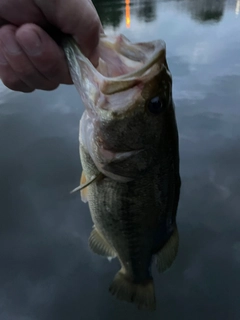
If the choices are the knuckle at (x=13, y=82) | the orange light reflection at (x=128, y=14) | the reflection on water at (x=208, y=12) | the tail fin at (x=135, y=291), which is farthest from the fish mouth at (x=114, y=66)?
the reflection on water at (x=208, y=12)

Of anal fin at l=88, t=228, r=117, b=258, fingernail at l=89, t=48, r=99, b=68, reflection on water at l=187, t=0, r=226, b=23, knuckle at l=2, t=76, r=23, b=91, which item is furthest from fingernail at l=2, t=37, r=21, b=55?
reflection on water at l=187, t=0, r=226, b=23

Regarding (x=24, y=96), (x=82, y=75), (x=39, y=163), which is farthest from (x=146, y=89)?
(x=24, y=96)

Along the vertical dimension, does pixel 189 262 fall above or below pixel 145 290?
below

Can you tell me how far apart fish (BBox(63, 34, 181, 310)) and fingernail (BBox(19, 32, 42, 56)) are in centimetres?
12

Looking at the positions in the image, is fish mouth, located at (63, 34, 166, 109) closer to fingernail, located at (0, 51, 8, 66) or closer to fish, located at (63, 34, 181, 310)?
fish, located at (63, 34, 181, 310)

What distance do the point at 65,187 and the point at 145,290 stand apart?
11.0 feet

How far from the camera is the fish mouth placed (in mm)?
1299

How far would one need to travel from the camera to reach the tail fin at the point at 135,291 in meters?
2.06

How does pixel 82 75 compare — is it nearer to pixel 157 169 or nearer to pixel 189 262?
pixel 157 169

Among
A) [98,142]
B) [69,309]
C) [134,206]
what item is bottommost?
[69,309]

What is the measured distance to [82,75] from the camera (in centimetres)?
135

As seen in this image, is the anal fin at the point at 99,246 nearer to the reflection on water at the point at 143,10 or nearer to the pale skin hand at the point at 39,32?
the pale skin hand at the point at 39,32

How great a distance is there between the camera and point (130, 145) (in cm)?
153

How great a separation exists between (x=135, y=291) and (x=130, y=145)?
1049mm
